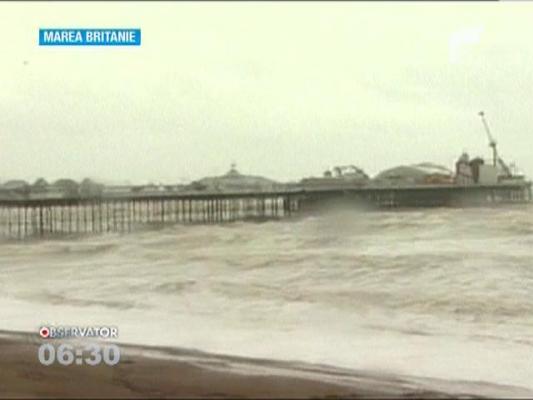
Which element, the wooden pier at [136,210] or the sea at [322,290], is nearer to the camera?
the sea at [322,290]

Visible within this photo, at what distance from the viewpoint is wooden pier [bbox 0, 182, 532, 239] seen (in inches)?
124

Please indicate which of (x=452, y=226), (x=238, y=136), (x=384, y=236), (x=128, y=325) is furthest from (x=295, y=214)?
(x=128, y=325)

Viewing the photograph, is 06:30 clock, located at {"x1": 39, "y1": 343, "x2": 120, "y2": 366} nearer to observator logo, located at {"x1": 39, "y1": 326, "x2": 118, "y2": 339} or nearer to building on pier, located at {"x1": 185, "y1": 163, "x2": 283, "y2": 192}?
observator logo, located at {"x1": 39, "y1": 326, "x2": 118, "y2": 339}

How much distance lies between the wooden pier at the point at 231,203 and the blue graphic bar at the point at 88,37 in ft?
2.43

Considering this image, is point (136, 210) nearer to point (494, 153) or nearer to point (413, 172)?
point (413, 172)

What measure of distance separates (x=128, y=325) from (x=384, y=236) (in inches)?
49.1

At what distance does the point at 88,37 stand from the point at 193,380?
1.01 metres

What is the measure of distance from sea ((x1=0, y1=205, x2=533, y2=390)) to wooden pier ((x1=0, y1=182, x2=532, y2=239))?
97mm

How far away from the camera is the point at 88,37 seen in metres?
2.31

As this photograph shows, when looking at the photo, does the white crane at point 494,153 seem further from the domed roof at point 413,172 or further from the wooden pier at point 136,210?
the wooden pier at point 136,210

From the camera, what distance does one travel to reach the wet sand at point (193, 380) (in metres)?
2.05

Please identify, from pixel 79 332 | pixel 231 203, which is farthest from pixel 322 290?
pixel 79 332

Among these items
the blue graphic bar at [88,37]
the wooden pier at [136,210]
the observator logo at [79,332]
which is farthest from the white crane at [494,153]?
the observator logo at [79,332]

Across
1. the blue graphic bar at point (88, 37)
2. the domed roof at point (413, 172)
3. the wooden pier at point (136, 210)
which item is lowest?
the wooden pier at point (136, 210)
